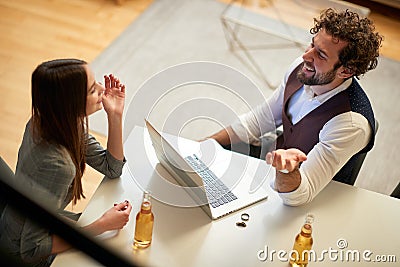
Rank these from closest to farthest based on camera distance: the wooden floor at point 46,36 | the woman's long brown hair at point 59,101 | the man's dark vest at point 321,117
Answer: the woman's long brown hair at point 59,101 < the man's dark vest at point 321,117 < the wooden floor at point 46,36

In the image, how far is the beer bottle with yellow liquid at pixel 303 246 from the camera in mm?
1529

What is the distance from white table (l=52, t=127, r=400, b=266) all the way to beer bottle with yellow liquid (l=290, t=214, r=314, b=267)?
3 centimetres

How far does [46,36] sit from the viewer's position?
3301 millimetres

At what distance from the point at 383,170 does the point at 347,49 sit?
3.72ft

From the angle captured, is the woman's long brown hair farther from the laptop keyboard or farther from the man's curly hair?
the man's curly hair

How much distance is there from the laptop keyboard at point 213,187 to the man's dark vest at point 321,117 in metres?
0.34

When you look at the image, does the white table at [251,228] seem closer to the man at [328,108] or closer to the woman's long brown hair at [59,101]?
the man at [328,108]

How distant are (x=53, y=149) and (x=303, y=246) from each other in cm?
65

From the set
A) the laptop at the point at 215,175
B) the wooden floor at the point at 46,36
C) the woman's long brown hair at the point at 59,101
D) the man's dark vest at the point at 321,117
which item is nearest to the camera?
the woman's long brown hair at the point at 59,101

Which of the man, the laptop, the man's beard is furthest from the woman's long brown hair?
the man's beard

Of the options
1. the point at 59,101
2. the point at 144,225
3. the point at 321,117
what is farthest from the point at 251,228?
the point at 59,101

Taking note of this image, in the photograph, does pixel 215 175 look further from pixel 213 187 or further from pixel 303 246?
pixel 303 246

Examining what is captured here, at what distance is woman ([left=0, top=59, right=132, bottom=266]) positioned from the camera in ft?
4.86

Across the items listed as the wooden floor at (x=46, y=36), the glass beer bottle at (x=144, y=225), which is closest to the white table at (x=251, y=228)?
the glass beer bottle at (x=144, y=225)
